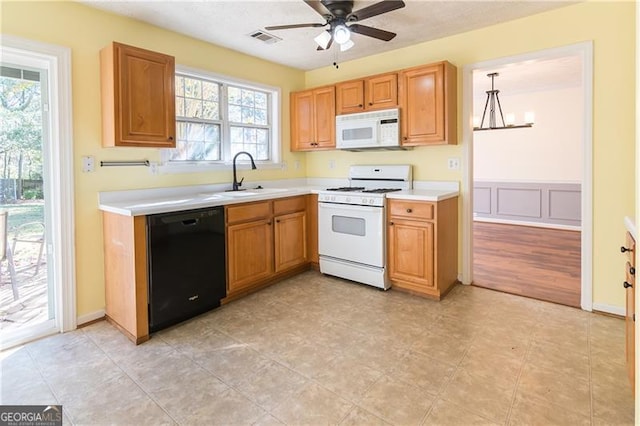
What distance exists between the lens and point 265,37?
3451 mm

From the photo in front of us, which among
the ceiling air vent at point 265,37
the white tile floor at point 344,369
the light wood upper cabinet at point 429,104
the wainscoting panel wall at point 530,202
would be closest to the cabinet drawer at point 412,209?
the light wood upper cabinet at point 429,104

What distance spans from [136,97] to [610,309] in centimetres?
406

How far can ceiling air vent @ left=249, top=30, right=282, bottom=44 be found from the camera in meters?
3.35

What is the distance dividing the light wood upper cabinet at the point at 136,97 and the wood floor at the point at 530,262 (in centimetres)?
331

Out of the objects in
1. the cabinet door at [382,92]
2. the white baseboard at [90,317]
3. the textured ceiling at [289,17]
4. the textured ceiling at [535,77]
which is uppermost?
the textured ceiling at [535,77]

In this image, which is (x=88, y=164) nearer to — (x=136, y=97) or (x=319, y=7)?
(x=136, y=97)

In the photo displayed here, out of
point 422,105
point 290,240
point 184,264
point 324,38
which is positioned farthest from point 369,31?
point 184,264

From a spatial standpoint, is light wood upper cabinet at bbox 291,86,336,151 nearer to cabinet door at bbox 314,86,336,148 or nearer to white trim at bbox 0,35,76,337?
cabinet door at bbox 314,86,336,148

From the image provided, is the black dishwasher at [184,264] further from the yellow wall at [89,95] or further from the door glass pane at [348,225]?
the door glass pane at [348,225]

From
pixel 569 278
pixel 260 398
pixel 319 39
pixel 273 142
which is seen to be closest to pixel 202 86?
pixel 273 142

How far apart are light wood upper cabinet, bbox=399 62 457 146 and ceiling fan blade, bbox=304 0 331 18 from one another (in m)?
1.07

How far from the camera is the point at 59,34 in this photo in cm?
259

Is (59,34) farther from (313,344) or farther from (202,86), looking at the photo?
(313,344)

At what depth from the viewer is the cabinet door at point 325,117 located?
13.5 ft
